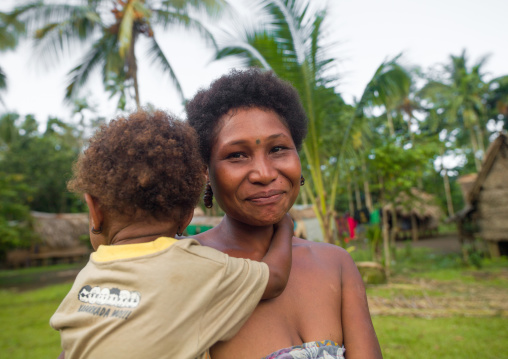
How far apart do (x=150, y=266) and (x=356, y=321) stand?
75 cm

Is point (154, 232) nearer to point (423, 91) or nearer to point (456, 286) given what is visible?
point (456, 286)

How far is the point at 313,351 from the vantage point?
3.82 feet

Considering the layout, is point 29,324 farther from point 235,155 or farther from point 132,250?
point 235,155

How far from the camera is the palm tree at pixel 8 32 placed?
8492 millimetres

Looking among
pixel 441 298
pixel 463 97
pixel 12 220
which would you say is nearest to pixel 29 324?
pixel 441 298

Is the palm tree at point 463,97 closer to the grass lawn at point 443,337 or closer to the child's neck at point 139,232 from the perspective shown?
the grass lawn at point 443,337

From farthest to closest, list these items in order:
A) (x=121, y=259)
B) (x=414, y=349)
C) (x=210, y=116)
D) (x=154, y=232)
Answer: (x=414, y=349) < (x=210, y=116) < (x=154, y=232) < (x=121, y=259)

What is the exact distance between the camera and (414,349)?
4.94 metres

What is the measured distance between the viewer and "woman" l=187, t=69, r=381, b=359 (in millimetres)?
1221

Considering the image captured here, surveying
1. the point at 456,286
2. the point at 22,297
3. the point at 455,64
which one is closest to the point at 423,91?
the point at 455,64

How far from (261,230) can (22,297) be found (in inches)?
455

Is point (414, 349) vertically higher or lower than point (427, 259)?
higher

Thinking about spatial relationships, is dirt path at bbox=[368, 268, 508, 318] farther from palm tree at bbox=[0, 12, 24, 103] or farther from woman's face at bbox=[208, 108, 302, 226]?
palm tree at bbox=[0, 12, 24, 103]

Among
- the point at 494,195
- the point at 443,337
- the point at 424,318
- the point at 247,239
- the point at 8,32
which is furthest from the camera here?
the point at 494,195
